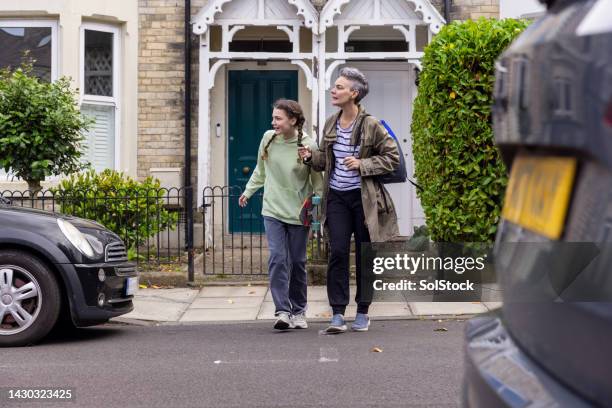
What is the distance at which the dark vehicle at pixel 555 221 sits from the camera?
159cm

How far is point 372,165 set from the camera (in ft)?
24.7

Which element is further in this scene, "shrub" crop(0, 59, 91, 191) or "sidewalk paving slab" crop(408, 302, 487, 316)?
"shrub" crop(0, 59, 91, 191)

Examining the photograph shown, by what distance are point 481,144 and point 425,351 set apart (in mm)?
3048

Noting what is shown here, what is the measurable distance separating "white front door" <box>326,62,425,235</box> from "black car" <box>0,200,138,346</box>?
743 centimetres

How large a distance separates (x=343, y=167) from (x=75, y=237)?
6.70ft

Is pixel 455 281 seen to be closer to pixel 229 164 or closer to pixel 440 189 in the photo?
pixel 440 189

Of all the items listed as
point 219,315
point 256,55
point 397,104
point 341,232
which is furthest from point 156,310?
point 397,104

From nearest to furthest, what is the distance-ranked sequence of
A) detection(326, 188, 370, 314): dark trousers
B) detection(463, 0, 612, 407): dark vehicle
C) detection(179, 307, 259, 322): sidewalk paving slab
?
1. detection(463, 0, 612, 407): dark vehicle
2. detection(326, 188, 370, 314): dark trousers
3. detection(179, 307, 259, 322): sidewalk paving slab

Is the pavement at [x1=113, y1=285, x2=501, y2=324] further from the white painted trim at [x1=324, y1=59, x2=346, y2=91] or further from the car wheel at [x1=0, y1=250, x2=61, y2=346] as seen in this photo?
the white painted trim at [x1=324, y1=59, x2=346, y2=91]

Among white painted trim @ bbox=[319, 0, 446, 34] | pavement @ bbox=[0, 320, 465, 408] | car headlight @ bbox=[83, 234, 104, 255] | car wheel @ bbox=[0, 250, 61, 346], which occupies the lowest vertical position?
pavement @ bbox=[0, 320, 465, 408]

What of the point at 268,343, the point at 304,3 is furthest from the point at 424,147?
the point at 304,3

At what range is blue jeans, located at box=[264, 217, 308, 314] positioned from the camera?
798cm

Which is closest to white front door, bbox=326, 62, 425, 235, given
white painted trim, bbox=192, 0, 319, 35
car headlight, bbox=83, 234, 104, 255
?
white painted trim, bbox=192, 0, 319, 35

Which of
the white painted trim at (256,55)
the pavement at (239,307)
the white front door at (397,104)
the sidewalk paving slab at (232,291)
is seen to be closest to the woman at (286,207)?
the pavement at (239,307)
